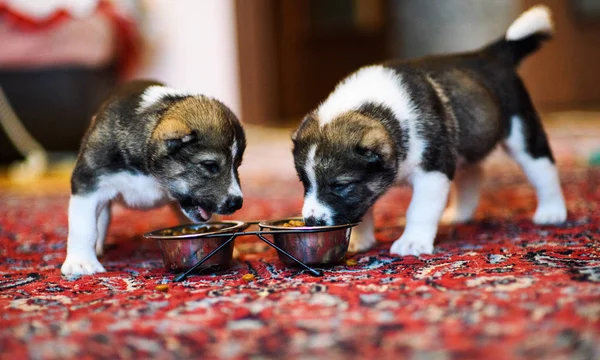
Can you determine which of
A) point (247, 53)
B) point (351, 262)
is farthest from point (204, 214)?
point (247, 53)

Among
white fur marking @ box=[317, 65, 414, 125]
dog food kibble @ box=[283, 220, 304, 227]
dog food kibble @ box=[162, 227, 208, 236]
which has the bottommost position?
dog food kibble @ box=[162, 227, 208, 236]

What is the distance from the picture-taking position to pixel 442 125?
327 centimetres

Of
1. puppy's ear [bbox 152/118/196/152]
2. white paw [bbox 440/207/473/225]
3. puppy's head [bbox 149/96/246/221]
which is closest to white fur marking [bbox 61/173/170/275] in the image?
puppy's head [bbox 149/96/246/221]

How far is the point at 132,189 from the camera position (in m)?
3.15

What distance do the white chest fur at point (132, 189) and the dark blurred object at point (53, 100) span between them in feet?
17.8

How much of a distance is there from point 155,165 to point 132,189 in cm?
18

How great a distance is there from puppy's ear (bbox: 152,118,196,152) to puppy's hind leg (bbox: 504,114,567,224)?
1.80 metres

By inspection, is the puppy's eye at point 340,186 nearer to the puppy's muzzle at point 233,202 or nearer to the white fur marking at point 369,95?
the white fur marking at point 369,95

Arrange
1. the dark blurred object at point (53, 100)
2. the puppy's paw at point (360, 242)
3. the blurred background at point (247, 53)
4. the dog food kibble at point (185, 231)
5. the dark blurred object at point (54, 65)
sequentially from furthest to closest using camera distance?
the dark blurred object at point (53, 100), the blurred background at point (247, 53), the dark blurred object at point (54, 65), the puppy's paw at point (360, 242), the dog food kibble at point (185, 231)

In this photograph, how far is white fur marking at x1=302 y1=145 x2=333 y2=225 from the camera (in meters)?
2.95

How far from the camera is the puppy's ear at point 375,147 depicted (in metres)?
2.95

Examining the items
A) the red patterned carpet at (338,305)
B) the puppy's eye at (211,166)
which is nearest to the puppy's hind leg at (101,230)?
the red patterned carpet at (338,305)

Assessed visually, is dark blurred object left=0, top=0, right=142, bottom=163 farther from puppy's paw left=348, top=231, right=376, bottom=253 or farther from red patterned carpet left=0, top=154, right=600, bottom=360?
puppy's paw left=348, top=231, right=376, bottom=253

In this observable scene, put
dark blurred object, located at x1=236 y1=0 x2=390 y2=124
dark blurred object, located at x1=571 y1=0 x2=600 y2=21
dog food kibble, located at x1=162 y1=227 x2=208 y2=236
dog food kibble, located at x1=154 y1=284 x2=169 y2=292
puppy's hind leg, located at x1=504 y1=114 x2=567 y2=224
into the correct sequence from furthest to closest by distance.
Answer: dark blurred object, located at x1=236 y1=0 x2=390 y2=124 → dark blurred object, located at x1=571 y1=0 x2=600 y2=21 → puppy's hind leg, located at x1=504 y1=114 x2=567 y2=224 → dog food kibble, located at x1=162 y1=227 x2=208 y2=236 → dog food kibble, located at x1=154 y1=284 x2=169 y2=292
